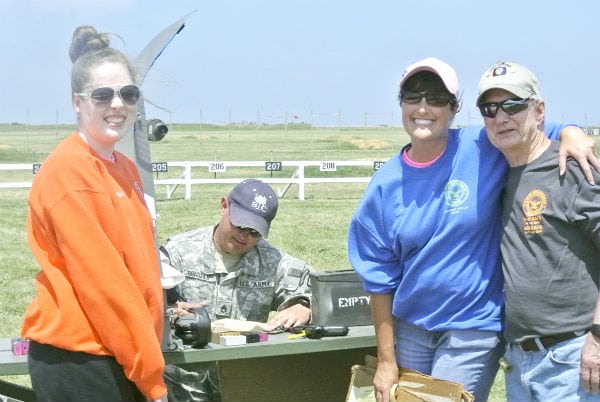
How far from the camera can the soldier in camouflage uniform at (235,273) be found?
4.02 m

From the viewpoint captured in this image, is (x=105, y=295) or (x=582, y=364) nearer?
(x=105, y=295)

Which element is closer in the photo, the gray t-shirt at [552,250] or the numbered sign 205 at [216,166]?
the gray t-shirt at [552,250]

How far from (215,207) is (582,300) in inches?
542

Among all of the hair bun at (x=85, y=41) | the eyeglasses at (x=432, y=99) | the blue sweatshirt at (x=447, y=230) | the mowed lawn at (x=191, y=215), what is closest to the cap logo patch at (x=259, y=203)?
the mowed lawn at (x=191, y=215)

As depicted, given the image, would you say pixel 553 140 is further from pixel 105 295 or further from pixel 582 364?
pixel 105 295

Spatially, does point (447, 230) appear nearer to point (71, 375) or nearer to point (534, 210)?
point (534, 210)

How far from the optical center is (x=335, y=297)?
3.78 m

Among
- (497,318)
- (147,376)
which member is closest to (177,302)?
(147,376)

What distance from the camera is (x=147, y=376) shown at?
9.12 ft

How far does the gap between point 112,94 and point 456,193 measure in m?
1.16

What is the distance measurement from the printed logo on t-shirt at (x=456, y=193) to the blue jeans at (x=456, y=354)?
442 mm

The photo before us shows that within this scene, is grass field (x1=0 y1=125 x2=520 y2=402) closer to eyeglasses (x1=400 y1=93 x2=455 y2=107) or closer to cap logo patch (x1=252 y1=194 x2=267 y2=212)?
cap logo patch (x1=252 y1=194 x2=267 y2=212)

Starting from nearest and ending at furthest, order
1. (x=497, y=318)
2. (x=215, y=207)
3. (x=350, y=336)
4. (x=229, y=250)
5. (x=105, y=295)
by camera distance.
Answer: (x=105, y=295) < (x=497, y=318) < (x=350, y=336) < (x=229, y=250) < (x=215, y=207)

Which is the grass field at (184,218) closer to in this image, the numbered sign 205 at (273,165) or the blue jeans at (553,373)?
the numbered sign 205 at (273,165)
